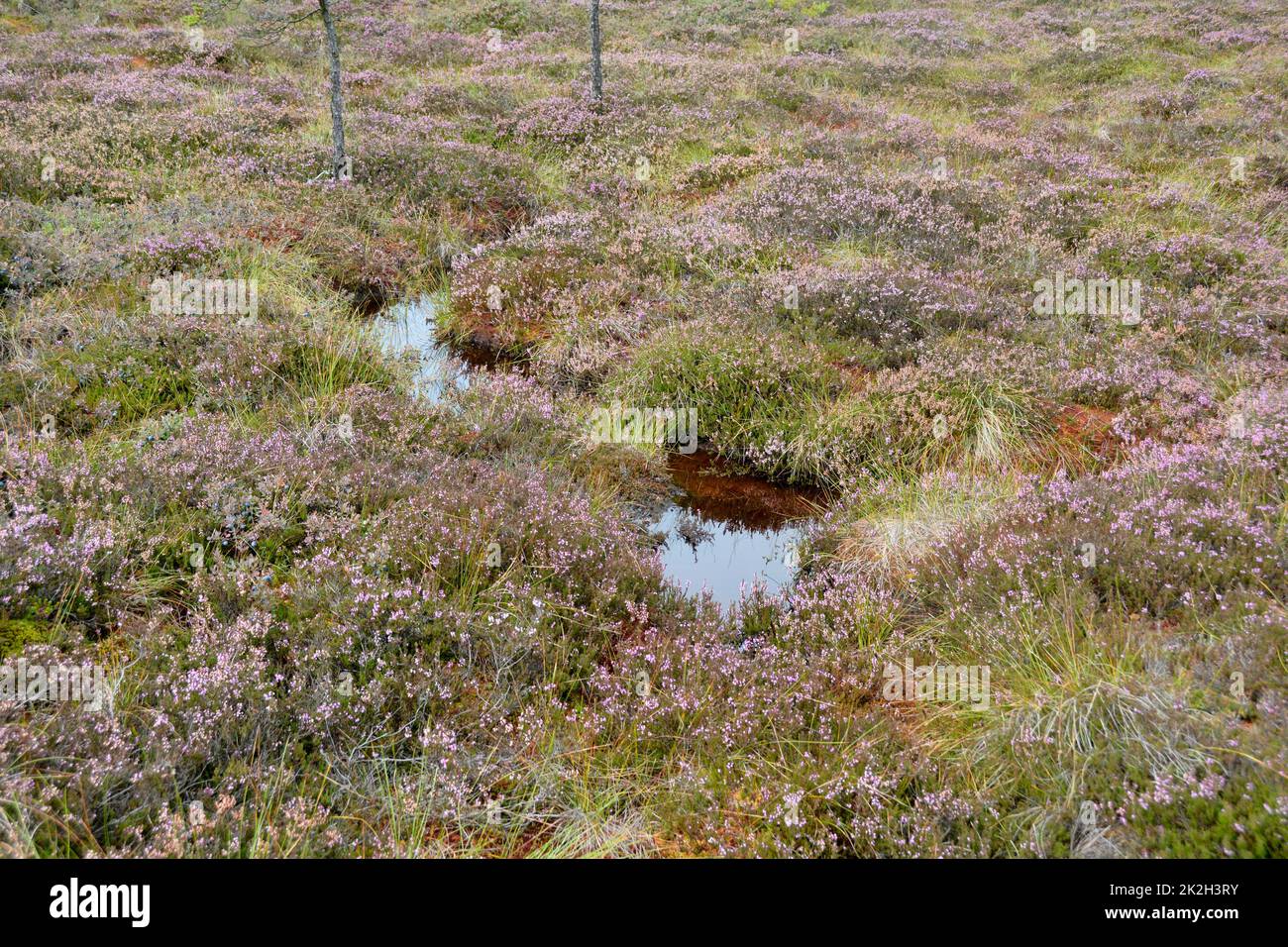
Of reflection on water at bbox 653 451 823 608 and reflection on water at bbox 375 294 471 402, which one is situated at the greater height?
reflection on water at bbox 375 294 471 402

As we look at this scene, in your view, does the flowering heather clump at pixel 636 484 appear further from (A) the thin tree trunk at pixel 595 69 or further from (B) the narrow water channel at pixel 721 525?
(A) the thin tree trunk at pixel 595 69

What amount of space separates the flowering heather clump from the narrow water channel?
52mm

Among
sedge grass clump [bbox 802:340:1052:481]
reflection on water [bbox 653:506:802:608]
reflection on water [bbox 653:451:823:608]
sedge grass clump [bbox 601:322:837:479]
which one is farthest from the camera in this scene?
sedge grass clump [bbox 601:322:837:479]

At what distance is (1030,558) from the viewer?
443 cm

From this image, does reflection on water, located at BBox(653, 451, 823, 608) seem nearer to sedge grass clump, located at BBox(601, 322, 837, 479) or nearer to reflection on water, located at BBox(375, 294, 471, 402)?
sedge grass clump, located at BBox(601, 322, 837, 479)

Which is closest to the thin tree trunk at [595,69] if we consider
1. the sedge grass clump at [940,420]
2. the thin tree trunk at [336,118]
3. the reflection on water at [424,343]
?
the thin tree trunk at [336,118]

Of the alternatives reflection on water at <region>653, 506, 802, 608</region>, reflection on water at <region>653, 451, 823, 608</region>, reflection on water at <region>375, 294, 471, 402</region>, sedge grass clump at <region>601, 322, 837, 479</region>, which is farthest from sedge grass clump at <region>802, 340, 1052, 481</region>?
reflection on water at <region>375, 294, 471, 402</region>

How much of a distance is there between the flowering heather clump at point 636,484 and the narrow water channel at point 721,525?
0.17 feet

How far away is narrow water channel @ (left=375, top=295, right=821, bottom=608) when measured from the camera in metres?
5.79

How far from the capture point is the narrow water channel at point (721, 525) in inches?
228

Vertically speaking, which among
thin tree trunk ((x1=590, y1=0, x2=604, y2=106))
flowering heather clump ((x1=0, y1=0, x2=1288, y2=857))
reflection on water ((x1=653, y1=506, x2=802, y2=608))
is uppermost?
thin tree trunk ((x1=590, y1=0, x2=604, y2=106))

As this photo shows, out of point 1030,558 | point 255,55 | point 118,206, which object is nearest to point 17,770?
point 1030,558
